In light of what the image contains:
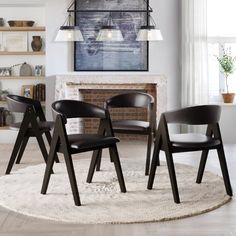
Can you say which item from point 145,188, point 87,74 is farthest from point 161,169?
point 87,74

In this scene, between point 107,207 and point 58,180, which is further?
point 58,180

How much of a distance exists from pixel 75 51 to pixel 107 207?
4.18 meters

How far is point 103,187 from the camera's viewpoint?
437 centimetres

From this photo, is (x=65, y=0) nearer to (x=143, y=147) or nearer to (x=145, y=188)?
(x=143, y=147)

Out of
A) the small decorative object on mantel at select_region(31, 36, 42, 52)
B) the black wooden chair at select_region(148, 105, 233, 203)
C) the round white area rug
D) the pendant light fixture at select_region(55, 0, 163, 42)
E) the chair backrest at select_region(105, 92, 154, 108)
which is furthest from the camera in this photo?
the small decorative object on mantel at select_region(31, 36, 42, 52)

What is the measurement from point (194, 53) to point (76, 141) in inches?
157

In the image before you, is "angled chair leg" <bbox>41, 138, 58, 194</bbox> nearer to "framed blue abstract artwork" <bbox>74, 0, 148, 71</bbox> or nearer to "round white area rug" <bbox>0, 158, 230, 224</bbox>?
"round white area rug" <bbox>0, 158, 230, 224</bbox>

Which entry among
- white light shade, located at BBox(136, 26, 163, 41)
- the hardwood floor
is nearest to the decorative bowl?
white light shade, located at BBox(136, 26, 163, 41)

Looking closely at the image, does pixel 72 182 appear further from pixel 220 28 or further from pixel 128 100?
pixel 220 28

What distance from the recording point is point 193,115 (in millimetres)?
3939

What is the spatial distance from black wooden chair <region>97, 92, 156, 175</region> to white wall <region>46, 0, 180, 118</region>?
6.70 ft

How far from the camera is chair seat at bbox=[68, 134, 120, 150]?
387 centimetres

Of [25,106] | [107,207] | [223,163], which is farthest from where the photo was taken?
[25,106]

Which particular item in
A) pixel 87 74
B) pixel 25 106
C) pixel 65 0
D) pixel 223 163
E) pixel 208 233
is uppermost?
pixel 65 0
